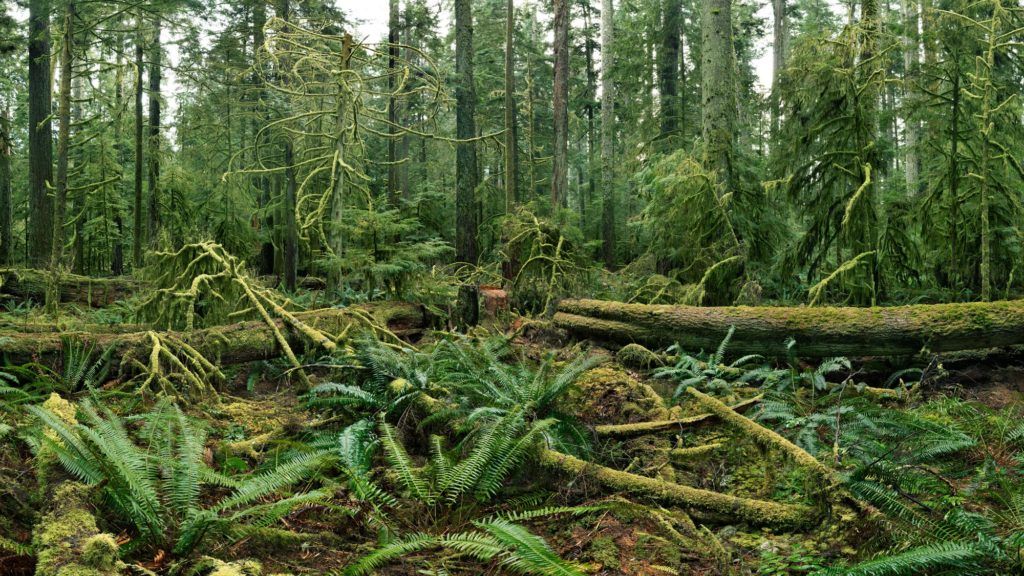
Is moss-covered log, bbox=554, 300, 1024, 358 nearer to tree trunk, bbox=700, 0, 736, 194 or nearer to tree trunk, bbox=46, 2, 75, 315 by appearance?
tree trunk, bbox=700, 0, 736, 194

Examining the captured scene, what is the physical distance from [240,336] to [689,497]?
15.2 ft

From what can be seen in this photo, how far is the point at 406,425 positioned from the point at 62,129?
24.8 ft

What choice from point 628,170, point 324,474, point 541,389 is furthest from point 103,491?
point 628,170

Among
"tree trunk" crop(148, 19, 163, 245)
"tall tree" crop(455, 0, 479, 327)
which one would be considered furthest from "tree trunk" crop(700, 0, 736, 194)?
"tree trunk" crop(148, 19, 163, 245)

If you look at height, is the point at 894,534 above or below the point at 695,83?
below

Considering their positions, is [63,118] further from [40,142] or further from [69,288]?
[40,142]

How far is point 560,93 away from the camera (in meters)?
15.9

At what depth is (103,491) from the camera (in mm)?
2523

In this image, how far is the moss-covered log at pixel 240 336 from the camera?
4.95 m

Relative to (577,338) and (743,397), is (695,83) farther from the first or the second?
(743,397)

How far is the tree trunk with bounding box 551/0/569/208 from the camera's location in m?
15.5

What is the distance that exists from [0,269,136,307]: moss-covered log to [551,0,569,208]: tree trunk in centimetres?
987

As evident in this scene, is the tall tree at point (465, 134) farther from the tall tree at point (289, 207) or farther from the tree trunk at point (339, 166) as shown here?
the tree trunk at point (339, 166)

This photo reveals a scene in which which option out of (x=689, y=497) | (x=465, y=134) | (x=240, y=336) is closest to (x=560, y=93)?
(x=465, y=134)
